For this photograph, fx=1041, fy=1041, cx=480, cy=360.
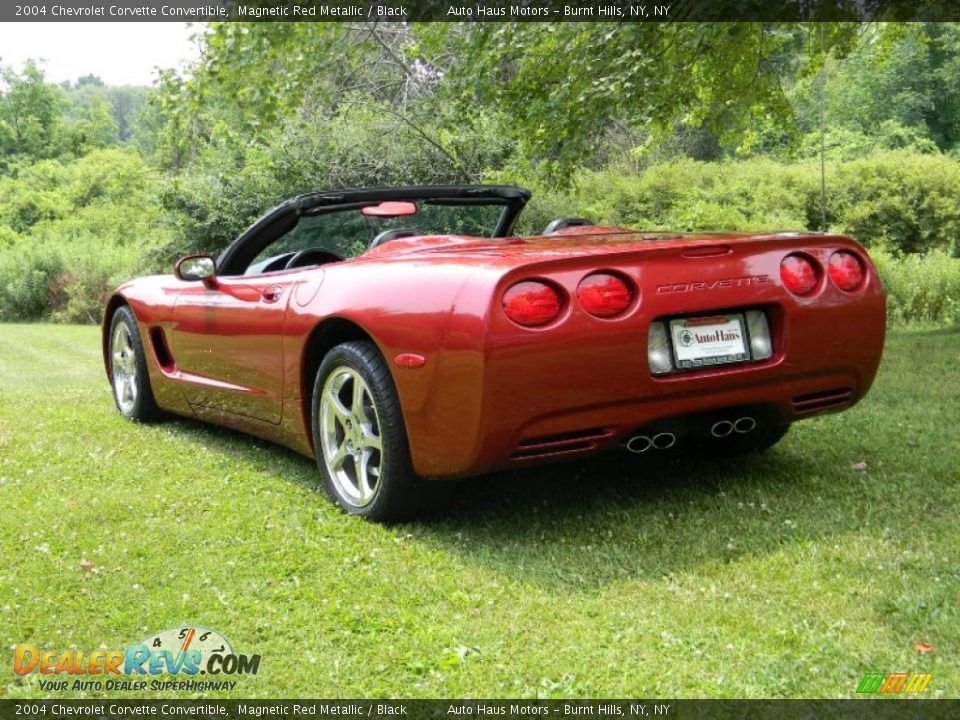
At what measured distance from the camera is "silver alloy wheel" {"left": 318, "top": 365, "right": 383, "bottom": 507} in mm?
3941

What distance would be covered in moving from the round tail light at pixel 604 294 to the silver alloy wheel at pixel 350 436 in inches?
35.4

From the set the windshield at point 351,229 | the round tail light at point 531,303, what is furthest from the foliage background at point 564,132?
the round tail light at point 531,303

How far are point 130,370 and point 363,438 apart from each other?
9.67 ft

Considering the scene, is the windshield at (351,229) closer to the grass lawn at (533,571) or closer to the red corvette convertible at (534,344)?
the red corvette convertible at (534,344)

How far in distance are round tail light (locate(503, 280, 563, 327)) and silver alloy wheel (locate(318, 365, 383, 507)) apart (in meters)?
0.74

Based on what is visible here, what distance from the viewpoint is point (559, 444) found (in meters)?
3.47

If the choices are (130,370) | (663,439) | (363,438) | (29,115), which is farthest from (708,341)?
(29,115)

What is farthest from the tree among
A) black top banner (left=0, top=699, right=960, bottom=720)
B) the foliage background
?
black top banner (left=0, top=699, right=960, bottom=720)

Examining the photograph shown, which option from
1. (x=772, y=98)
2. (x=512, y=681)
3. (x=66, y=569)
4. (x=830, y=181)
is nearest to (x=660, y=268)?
(x=512, y=681)

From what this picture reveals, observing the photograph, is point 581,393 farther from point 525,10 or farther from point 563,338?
point 525,10

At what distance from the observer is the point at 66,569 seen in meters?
3.44

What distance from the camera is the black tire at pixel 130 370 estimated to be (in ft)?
20.1

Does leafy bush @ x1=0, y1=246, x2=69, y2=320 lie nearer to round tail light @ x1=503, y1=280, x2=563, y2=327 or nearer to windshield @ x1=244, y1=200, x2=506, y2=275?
windshield @ x1=244, y1=200, x2=506, y2=275

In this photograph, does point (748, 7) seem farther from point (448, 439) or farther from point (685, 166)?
point (685, 166)
